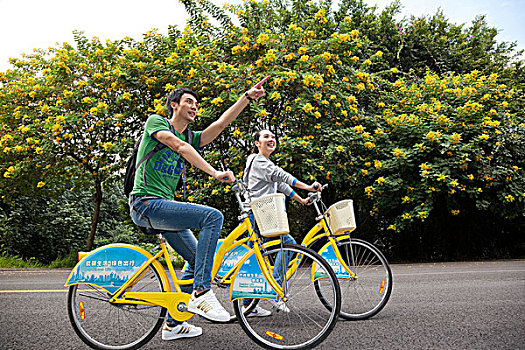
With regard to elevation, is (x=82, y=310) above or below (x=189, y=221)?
below

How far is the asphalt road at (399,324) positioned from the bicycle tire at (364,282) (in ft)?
0.46

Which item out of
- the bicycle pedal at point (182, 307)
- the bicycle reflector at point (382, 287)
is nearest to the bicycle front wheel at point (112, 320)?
the bicycle pedal at point (182, 307)

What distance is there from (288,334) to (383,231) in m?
9.08

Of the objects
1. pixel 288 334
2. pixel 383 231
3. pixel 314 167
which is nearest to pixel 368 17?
pixel 383 231

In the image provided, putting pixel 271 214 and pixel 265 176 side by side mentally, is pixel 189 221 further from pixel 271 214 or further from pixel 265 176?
pixel 265 176

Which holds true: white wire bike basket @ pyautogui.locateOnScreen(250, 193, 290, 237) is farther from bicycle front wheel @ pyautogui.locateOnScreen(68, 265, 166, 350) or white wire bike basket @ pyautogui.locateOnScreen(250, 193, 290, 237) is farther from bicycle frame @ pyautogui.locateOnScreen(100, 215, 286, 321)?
bicycle front wheel @ pyautogui.locateOnScreen(68, 265, 166, 350)

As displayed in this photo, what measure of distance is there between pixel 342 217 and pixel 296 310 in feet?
3.96

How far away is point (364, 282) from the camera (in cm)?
430

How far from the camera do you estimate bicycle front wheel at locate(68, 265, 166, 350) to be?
10.8 ft

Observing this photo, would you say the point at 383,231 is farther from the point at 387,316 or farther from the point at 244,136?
the point at 387,316

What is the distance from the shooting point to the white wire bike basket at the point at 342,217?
4312 mm

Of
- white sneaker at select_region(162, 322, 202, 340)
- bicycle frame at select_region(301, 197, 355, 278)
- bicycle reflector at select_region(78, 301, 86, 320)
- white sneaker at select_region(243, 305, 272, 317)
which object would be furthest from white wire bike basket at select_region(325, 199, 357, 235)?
bicycle reflector at select_region(78, 301, 86, 320)

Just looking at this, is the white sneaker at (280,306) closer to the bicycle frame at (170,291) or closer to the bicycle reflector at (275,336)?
the bicycle frame at (170,291)

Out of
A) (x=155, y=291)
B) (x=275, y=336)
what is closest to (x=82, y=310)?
(x=155, y=291)
